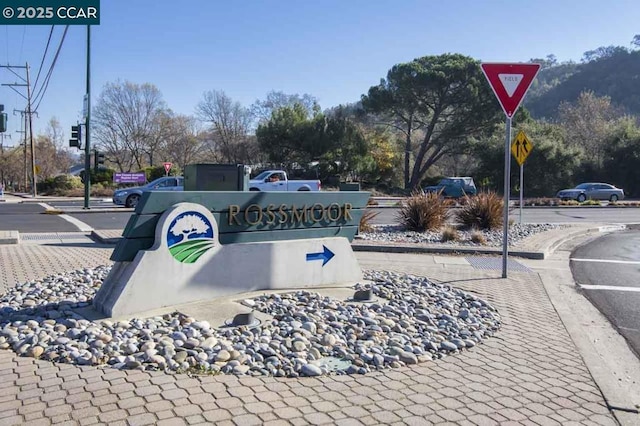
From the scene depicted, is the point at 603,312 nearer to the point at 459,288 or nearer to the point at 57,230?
the point at 459,288

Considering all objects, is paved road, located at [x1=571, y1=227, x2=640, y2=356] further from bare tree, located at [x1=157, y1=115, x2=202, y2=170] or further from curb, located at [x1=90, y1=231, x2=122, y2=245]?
bare tree, located at [x1=157, y1=115, x2=202, y2=170]

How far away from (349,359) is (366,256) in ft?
22.3

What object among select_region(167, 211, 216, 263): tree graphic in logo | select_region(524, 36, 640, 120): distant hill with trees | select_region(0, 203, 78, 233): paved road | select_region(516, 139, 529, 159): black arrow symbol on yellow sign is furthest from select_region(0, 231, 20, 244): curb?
select_region(524, 36, 640, 120): distant hill with trees

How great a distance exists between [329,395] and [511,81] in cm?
654

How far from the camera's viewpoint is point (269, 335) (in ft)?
17.3

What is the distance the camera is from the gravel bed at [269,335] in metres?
4.56

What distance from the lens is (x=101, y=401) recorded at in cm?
375

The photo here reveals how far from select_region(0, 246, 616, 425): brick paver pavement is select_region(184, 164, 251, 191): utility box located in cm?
389

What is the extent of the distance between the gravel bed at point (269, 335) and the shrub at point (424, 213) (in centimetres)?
853

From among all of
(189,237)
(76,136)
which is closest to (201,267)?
(189,237)

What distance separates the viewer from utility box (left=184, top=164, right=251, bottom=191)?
320 inches

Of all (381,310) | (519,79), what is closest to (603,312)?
(381,310)

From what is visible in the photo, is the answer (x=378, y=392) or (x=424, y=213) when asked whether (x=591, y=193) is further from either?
(x=378, y=392)

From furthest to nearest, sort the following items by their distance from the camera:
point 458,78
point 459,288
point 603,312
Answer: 1. point 458,78
2. point 459,288
3. point 603,312
